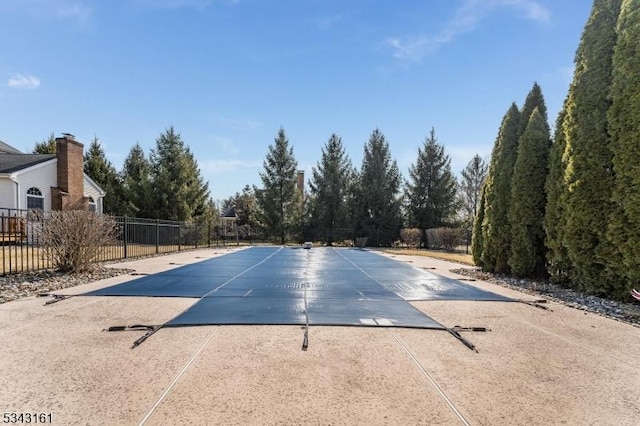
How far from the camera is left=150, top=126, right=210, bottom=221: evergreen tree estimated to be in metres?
27.7

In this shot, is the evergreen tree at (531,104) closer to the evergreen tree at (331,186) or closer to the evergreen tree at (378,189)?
the evergreen tree at (378,189)

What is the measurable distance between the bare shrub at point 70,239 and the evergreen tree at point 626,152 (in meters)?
11.2

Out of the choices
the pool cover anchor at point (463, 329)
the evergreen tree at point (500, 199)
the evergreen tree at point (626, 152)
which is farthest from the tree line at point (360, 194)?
the pool cover anchor at point (463, 329)

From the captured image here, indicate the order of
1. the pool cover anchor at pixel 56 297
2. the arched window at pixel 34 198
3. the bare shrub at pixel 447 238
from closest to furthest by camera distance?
the pool cover anchor at pixel 56 297 → the arched window at pixel 34 198 → the bare shrub at pixel 447 238

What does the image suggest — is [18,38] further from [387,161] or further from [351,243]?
[387,161]

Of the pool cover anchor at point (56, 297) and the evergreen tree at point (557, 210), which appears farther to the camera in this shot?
the evergreen tree at point (557, 210)

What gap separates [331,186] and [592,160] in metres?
26.1

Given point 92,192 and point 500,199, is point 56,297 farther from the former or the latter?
point 92,192

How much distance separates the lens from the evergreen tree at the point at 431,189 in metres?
30.9

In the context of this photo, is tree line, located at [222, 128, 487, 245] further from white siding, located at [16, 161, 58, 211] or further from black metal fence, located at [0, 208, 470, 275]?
white siding, located at [16, 161, 58, 211]

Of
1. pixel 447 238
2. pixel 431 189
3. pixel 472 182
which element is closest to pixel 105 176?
pixel 447 238

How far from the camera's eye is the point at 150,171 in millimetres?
29438

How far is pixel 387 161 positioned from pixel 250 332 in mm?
29501

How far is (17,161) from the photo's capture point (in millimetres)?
18297
